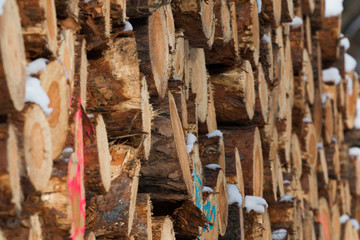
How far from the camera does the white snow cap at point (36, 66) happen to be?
1.35 metres

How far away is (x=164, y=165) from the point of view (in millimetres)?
2061

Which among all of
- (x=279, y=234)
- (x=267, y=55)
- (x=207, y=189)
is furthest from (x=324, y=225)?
(x=207, y=189)

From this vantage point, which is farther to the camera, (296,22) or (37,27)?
(296,22)

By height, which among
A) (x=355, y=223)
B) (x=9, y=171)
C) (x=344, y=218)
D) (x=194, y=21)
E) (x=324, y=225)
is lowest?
(x=355, y=223)

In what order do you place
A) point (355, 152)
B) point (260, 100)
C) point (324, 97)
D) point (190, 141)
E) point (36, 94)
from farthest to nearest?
point (355, 152) → point (324, 97) → point (260, 100) → point (190, 141) → point (36, 94)

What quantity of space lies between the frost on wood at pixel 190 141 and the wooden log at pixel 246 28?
853 mm

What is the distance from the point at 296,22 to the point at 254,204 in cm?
199

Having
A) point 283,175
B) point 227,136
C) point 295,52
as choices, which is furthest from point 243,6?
point 295,52

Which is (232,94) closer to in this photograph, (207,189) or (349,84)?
(207,189)

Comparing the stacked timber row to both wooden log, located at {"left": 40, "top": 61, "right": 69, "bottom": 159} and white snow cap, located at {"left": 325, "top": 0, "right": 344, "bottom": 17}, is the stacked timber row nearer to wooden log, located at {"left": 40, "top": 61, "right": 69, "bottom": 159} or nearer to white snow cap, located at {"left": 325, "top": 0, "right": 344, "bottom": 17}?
wooden log, located at {"left": 40, "top": 61, "right": 69, "bottom": 159}

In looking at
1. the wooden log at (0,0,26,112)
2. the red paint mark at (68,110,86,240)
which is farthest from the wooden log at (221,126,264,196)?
the wooden log at (0,0,26,112)

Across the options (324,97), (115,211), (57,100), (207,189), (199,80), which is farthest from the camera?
(324,97)

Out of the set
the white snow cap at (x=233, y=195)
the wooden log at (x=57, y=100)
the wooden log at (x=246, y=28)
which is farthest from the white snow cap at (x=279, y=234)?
the wooden log at (x=57, y=100)

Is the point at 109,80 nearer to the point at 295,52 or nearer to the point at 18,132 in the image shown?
the point at 18,132
